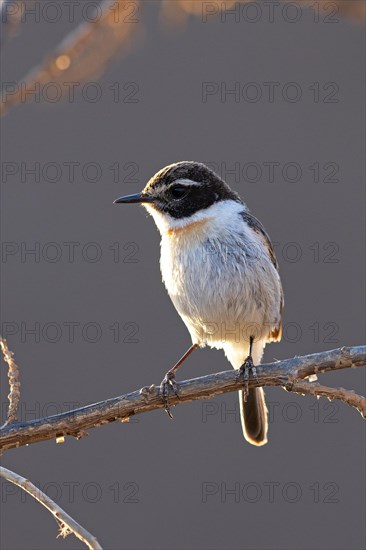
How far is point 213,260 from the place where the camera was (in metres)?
4.42

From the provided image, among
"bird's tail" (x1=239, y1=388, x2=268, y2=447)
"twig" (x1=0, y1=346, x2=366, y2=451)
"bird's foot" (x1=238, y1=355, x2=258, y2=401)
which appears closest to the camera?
"twig" (x1=0, y1=346, x2=366, y2=451)

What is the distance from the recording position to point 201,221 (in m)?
4.55

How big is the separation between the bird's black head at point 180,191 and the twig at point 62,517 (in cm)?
216

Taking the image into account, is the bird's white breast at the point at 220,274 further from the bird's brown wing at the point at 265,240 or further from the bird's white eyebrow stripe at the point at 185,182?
the bird's white eyebrow stripe at the point at 185,182

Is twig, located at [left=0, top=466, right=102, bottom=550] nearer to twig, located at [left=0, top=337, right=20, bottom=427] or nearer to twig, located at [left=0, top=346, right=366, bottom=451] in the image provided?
twig, located at [left=0, top=337, right=20, bottom=427]

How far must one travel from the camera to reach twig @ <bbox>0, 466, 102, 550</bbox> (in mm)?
2535

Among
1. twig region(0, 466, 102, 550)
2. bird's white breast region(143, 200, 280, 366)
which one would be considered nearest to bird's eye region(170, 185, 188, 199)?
bird's white breast region(143, 200, 280, 366)

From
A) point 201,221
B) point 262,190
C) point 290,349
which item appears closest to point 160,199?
point 201,221

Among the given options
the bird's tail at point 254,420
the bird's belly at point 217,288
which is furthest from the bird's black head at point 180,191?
the bird's tail at point 254,420

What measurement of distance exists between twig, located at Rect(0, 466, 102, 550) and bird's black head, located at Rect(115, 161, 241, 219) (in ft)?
7.09

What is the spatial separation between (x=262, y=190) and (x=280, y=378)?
384 centimetres

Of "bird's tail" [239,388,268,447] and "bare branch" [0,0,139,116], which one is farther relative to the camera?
"bird's tail" [239,388,268,447]

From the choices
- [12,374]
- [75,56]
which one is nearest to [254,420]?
[12,374]

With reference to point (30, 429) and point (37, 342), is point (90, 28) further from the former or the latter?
point (37, 342)
